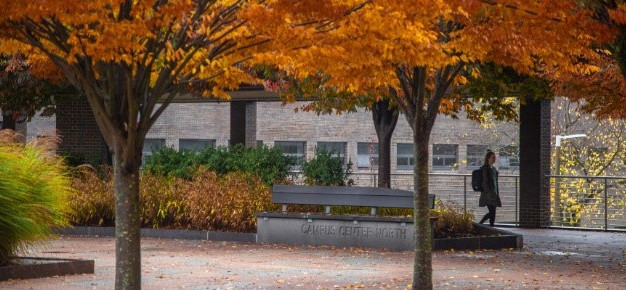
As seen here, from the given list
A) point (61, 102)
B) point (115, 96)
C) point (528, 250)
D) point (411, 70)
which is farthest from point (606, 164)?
point (115, 96)

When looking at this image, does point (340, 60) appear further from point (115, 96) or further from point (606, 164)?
point (606, 164)

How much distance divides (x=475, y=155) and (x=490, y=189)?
25667 mm

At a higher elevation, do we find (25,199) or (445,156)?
(445,156)

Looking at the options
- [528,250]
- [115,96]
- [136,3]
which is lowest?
[528,250]

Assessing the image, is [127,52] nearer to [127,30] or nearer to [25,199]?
[127,30]

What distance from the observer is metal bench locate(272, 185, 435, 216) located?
831 inches

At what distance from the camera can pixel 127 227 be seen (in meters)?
11.8

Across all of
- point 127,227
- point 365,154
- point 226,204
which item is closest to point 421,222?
point 127,227

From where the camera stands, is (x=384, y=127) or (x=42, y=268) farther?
(x=384, y=127)

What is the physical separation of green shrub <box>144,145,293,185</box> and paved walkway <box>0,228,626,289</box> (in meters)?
3.22

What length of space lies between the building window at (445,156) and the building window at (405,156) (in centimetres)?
131

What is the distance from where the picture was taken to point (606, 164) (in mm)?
42094

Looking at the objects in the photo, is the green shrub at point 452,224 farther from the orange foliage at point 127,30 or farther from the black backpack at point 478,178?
the orange foliage at point 127,30

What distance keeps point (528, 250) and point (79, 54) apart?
1166 centimetres
